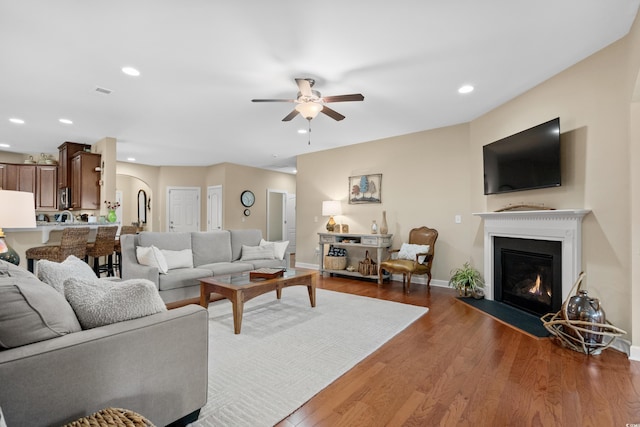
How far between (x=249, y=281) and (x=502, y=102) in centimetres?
389

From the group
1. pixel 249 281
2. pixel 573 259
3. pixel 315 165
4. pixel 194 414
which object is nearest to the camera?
pixel 194 414

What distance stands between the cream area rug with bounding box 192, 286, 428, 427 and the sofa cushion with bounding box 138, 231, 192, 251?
1.02 metres

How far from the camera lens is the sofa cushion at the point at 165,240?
3.98 meters

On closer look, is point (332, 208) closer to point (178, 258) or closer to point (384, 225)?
point (384, 225)

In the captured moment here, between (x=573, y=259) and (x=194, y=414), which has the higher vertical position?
(x=573, y=259)

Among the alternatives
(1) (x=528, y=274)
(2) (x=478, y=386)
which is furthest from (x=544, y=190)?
(2) (x=478, y=386)

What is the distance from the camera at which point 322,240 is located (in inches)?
232

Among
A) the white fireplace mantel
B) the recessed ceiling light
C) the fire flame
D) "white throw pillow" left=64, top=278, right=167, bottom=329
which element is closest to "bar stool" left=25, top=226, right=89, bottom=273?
the recessed ceiling light

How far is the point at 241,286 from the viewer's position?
3006mm

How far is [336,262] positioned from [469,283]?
231 centimetres

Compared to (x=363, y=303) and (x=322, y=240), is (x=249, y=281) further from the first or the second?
(x=322, y=240)

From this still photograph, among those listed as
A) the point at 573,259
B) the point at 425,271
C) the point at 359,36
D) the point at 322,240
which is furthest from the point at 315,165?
the point at 573,259

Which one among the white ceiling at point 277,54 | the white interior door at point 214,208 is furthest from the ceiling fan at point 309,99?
the white interior door at point 214,208

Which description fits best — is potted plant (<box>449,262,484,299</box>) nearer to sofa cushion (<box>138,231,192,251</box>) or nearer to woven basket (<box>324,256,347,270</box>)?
woven basket (<box>324,256,347,270</box>)
